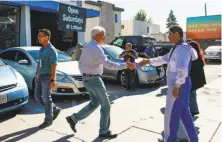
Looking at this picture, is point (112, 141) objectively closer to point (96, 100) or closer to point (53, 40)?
point (96, 100)

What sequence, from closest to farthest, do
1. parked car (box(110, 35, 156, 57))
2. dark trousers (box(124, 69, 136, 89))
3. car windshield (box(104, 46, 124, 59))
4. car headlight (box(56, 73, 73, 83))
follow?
car headlight (box(56, 73, 73, 83)) < dark trousers (box(124, 69, 136, 89)) < car windshield (box(104, 46, 124, 59)) < parked car (box(110, 35, 156, 57))

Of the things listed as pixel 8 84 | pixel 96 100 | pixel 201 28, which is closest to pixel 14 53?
pixel 8 84

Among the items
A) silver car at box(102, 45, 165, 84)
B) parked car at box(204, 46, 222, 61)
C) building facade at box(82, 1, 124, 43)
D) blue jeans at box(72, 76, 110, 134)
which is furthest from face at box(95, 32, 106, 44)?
building facade at box(82, 1, 124, 43)

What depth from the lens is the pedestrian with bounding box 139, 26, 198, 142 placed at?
308 cm

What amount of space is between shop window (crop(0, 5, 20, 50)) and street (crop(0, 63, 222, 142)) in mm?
5958

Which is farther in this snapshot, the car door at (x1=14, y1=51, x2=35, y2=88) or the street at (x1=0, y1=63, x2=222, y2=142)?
the car door at (x1=14, y1=51, x2=35, y2=88)

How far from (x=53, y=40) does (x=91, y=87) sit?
11.7 metres

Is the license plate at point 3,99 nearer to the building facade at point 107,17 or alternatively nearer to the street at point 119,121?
the street at point 119,121

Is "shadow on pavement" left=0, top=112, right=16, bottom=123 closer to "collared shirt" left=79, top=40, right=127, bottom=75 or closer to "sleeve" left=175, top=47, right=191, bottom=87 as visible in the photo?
"collared shirt" left=79, top=40, right=127, bottom=75

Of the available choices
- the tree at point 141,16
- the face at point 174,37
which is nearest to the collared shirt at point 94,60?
the face at point 174,37

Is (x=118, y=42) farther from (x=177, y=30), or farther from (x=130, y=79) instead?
(x=177, y=30)

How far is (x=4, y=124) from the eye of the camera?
4.58m

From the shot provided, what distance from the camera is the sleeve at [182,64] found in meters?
3.06

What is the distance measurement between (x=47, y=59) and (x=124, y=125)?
188cm
